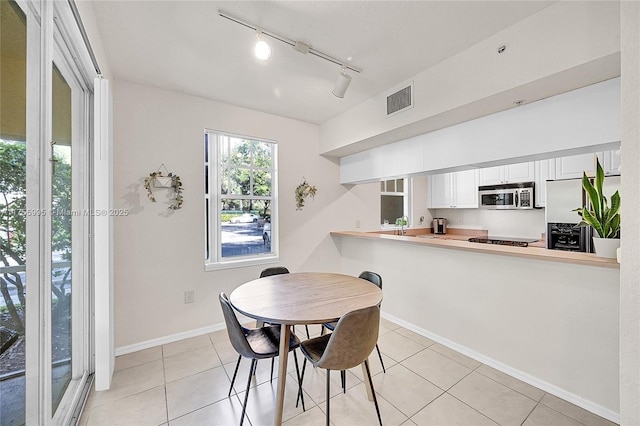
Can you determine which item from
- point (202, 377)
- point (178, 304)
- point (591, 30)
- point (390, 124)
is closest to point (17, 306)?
point (202, 377)

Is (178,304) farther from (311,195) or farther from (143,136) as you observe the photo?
(311,195)

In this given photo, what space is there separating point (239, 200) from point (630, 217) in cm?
319

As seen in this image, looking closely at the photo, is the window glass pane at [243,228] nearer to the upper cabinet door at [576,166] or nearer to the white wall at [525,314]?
the white wall at [525,314]

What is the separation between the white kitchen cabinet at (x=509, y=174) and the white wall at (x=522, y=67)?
2.14 meters

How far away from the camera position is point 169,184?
2.76 meters

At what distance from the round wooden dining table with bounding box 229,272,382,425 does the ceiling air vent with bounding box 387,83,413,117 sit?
1721 mm

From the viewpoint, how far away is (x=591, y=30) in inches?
60.2

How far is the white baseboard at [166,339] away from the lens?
2551 mm

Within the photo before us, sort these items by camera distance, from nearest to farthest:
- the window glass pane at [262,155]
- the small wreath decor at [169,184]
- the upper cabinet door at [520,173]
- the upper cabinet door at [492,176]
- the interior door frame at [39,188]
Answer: the interior door frame at [39,188] → the small wreath decor at [169,184] → the window glass pane at [262,155] → the upper cabinet door at [520,173] → the upper cabinet door at [492,176]

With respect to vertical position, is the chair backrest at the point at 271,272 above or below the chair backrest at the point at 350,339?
above

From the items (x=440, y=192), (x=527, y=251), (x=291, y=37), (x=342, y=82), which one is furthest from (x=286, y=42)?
(x=440, y=192)

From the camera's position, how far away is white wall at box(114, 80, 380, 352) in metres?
2.58

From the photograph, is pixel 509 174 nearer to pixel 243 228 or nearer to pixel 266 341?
pixel 243 228

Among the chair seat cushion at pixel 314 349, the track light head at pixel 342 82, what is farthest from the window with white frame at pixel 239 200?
the chair seat cushion at pixel 314 349
